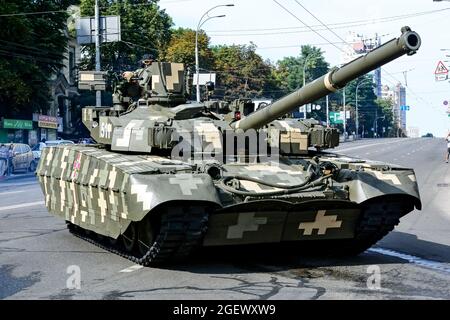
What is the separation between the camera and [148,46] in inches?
1902

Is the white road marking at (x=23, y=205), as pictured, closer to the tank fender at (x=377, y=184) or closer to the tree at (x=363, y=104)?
the tank fender at (x=377, y=184)

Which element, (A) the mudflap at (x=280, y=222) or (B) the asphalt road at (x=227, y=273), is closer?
(B) the asphalt road at (x=227, y=273)

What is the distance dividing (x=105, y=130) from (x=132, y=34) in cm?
3655

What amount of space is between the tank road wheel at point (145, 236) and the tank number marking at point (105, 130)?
7.02 feet

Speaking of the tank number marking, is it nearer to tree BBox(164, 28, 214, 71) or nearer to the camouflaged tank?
the camouflaged tank

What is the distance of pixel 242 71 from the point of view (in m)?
Answer: 66.4

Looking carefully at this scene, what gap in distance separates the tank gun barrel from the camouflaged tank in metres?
0.01

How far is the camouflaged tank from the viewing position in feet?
27.6

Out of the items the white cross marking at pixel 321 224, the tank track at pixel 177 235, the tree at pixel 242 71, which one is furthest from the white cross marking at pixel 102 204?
the tree at pixel 242 71

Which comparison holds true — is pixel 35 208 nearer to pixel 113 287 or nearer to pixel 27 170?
pixel 113 287

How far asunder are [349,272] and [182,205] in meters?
2.24

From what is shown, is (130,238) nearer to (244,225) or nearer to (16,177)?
(244,225)

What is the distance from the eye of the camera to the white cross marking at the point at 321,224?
9.30 meters

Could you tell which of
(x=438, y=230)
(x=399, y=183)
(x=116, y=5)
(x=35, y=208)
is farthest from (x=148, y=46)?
(x=399, y=183)
